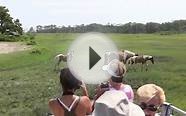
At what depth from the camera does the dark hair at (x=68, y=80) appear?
185 inches

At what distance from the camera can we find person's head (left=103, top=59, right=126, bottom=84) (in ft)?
16.5

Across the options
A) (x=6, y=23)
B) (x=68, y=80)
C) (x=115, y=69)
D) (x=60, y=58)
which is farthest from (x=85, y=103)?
(x=6, y=23)

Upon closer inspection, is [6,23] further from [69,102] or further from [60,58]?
[69,102]

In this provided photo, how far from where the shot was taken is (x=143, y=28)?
132 meters

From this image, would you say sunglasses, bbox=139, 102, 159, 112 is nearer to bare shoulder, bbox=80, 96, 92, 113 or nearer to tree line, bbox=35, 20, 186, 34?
bare shoulder, bbox=80, 96, 92, 113

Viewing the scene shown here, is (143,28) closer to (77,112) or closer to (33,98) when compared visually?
(33,98)

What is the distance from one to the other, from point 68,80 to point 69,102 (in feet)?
0.80

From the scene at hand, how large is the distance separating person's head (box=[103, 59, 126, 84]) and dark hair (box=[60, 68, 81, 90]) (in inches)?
16.6

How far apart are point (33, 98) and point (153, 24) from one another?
120205mm

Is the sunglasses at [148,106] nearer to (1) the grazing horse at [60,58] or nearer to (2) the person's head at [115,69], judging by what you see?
(2) the person's head at [115,69]

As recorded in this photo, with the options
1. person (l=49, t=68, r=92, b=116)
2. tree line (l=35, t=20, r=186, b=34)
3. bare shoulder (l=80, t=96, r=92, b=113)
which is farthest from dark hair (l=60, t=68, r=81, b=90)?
tree line (l=35, t=20, r=186, b=34)

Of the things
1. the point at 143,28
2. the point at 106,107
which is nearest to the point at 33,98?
the point at 106,107

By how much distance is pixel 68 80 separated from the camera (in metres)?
4.70

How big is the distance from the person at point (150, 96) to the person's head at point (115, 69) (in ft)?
3.36
